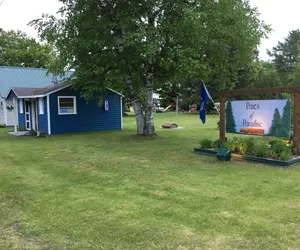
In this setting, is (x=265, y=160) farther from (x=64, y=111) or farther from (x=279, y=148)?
(x=64, y=111)

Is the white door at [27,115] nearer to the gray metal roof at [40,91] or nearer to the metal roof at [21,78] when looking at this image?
the gray metal roof at [40,91]

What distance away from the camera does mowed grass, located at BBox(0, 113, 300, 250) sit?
323 cm

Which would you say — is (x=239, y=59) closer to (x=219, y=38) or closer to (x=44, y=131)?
(x=219, y=38)

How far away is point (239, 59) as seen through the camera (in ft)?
43.5

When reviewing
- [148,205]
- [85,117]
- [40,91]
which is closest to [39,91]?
[40,91]

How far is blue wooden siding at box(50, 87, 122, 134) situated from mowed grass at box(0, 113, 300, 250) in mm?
7487

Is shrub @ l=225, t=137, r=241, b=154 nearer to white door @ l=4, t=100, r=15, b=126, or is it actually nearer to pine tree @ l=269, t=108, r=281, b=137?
pine tree @ l=269, t=108, r=281, b=137

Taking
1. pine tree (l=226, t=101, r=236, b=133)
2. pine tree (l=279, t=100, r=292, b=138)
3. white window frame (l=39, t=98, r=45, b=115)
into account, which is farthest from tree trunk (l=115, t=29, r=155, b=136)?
pine tree (l=279, t=100, r=292, b=138)

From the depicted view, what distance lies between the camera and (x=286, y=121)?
713 cm

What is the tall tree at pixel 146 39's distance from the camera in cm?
1029

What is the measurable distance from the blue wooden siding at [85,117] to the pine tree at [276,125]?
10.4m

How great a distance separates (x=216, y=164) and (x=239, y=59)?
25.5 ft

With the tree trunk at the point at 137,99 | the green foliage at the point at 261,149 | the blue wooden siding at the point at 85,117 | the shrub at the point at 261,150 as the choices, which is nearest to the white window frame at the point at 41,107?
the blue wooden siding at the point at 85,117

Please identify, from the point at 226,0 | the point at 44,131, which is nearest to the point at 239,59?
the point at 226,0
